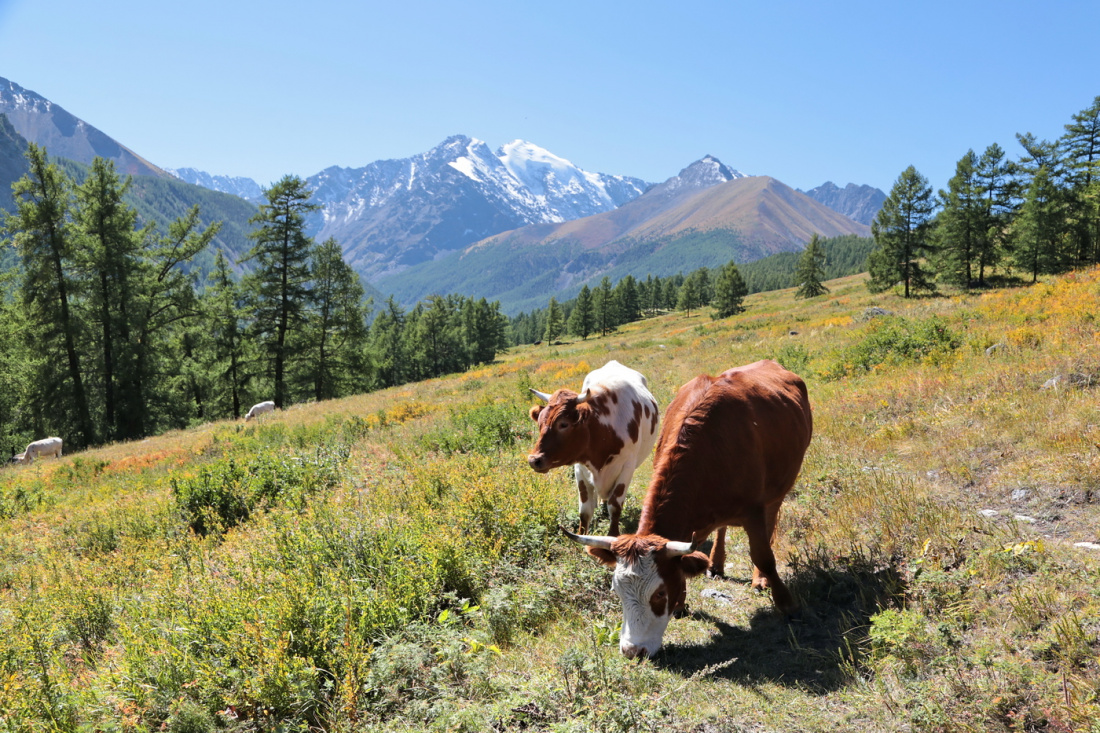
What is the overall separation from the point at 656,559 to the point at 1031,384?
8155 mm

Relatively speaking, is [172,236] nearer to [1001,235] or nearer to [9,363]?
[9,363]

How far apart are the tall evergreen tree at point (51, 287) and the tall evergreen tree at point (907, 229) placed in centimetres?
6333

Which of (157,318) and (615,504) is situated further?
(157,318)

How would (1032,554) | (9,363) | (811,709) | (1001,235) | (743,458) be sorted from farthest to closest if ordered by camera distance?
(1001,235), (9,363), (743,458), (1032,554), (811,709)

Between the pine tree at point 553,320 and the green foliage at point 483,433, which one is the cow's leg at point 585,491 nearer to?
the green foliage at point 483,433

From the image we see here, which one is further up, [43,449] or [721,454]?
[721,454]

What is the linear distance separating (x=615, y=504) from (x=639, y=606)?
2.98m

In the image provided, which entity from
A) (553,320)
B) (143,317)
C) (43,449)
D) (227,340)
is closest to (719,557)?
(43,449)

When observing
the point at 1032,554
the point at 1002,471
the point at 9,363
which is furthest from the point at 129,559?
the point at 9,363

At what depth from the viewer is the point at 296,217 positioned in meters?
33.1

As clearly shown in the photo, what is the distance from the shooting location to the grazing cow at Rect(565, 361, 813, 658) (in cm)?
402

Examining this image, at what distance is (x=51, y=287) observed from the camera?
27016mm

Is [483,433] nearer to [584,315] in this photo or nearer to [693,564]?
[693,564]

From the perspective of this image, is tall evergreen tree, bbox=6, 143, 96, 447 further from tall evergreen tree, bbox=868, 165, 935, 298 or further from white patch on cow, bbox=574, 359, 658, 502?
tall evergreen tree, bbox=868, 165, 935, 298
